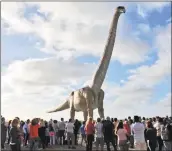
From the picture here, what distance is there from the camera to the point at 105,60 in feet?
79.4

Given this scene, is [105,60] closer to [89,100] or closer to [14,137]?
[89,100]

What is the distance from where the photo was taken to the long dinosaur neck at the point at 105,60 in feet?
77.9

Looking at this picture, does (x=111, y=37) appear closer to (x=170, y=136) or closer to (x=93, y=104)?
(x=93, y=104)

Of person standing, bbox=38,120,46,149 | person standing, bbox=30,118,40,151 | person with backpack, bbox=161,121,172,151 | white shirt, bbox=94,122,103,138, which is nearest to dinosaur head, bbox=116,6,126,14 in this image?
person standing, bbox=38,120,46,149

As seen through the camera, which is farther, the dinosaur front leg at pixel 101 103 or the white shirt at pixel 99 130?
the dinosaur front leg at pixel 101 103

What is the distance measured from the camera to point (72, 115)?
83.4ft

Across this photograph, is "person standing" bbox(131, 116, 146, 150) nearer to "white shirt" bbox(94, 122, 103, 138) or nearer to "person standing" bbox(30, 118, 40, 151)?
"white shirt" bbox(94, 122, 103, 138)

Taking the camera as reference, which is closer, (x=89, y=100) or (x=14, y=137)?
(x=14, y=137)

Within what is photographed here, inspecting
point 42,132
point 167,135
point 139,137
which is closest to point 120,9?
point 42,132

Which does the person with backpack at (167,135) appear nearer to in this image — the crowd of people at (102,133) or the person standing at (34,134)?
the crowd of people at (102,133)

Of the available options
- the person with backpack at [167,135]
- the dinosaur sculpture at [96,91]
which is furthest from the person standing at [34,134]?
the dinosaur sculpture at [96,91]

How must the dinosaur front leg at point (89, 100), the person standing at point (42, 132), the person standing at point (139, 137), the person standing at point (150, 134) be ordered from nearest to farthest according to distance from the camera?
1. the person standing at point (139, 137)
2. the person standing at point (150, 134)
3. the person standing at point (42, 132)
4. the dinosaur front leg at point (89, 100)

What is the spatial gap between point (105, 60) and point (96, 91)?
201cm

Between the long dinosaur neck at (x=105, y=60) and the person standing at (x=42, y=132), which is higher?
the long dinosaur neck at (x=105, y=60)
